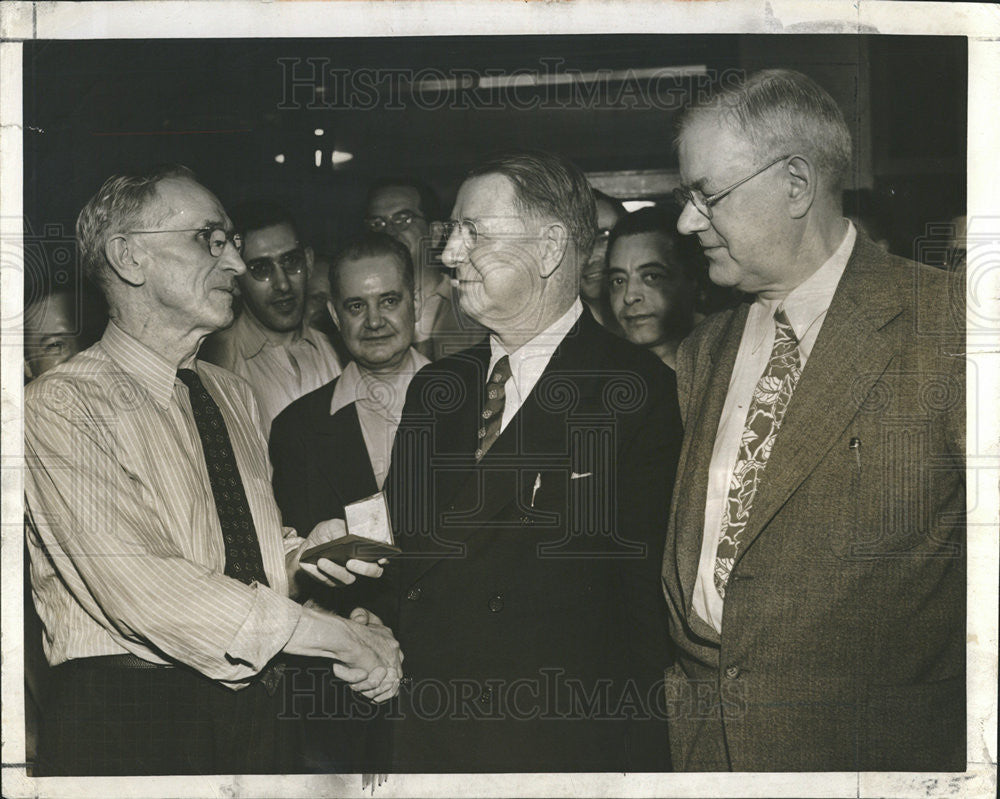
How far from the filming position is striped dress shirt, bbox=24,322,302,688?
3.48 metres

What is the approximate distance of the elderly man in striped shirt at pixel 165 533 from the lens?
3.50 metres

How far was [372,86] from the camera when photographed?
360 cm

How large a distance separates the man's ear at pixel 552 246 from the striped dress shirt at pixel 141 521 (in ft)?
3.56

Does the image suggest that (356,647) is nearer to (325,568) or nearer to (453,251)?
(325,568)

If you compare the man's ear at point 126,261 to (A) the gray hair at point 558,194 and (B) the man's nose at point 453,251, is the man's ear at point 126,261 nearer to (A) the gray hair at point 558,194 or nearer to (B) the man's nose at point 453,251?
(B) the man's nose at point 453,251

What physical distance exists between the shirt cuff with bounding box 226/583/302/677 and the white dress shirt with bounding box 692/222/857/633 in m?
1.34

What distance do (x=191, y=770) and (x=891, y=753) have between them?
7.73ft

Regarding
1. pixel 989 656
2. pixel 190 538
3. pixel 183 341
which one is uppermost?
pixel 183 341

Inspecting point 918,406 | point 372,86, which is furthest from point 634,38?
point 918,406

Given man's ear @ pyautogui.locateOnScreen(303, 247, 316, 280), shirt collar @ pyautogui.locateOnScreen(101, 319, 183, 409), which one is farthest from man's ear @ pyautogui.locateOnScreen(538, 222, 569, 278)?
shirt collar @ pyautogui.locateOnScreen(101, 319, 183, 409)

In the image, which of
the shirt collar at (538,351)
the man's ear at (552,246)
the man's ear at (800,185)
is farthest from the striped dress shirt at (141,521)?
the man's ear at (800,185)

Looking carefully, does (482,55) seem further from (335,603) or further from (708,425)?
(335,603)

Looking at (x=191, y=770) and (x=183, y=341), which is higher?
(x=183, y=341)

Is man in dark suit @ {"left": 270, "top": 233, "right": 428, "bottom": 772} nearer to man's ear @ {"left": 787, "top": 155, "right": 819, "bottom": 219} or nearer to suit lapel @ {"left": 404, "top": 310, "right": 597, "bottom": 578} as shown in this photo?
suit lapel @ {"left": 404, "top": 310, "right": 597, "bottom": 578}
